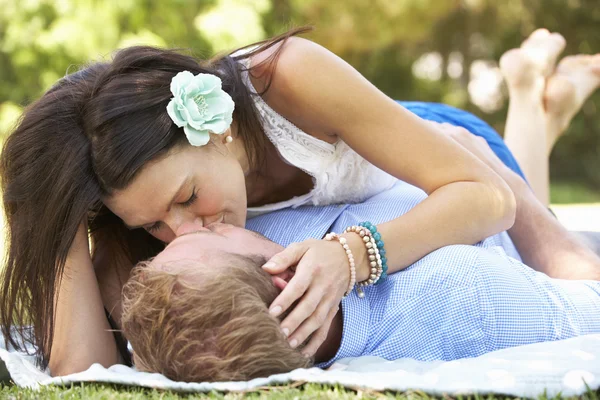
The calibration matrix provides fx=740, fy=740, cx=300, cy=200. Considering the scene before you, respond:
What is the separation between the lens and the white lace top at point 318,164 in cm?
284

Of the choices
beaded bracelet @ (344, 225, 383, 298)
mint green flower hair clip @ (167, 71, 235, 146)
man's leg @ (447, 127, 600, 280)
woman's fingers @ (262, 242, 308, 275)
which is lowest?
man's leg @ (447, 127, 600, 280)

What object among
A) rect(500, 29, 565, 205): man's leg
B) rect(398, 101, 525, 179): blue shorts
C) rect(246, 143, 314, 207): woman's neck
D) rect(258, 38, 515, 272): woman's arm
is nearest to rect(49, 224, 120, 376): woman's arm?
rect(246, 143, 314, 207): woman's neck

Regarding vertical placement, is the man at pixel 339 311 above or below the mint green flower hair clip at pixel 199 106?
below

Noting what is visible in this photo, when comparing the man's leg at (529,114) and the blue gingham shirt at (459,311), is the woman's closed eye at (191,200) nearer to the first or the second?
the blue gingham shirt at (459,311)

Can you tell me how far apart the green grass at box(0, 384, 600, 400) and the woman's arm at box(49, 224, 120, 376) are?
1.49 feet

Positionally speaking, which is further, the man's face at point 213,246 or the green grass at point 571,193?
the green grass at point 571,193

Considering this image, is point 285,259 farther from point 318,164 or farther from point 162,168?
point 318,164

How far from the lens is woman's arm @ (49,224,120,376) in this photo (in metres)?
2.51

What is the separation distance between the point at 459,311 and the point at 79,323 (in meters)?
1.28

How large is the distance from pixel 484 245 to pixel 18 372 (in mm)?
1660

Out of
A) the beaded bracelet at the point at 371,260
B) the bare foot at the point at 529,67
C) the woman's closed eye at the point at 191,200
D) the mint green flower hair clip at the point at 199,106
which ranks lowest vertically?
the beaded bracelet at the point at 371,260

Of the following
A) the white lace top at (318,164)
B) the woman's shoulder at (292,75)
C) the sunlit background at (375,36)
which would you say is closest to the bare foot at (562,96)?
the white lace top at (318,164)

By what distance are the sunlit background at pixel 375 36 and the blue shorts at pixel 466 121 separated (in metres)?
3.95

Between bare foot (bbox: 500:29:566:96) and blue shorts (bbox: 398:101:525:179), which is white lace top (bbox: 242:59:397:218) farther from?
bare foot (bbox: 500:29:566:96)
